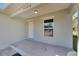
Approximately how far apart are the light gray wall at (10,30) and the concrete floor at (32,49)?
7.0 inches

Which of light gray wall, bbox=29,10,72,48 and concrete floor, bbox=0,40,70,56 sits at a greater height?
light gray wall, bbox=29,10,72,48

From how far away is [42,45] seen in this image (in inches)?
135

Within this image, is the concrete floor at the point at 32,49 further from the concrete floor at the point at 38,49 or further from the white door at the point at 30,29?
the white door at the point at 30,29

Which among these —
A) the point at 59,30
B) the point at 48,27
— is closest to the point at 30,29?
the point at 48,27

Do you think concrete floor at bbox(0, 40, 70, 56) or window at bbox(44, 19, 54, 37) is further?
window at bbox(44, 19, 54, 37)

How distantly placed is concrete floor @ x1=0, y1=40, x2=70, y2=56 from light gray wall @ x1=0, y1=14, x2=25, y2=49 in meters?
0.18

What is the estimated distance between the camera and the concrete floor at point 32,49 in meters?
3.10

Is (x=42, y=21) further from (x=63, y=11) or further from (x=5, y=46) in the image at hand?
(x=5, y=46)

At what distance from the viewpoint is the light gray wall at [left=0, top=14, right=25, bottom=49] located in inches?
131

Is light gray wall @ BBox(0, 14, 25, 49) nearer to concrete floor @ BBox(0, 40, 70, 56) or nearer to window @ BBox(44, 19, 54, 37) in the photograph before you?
concrete floor @ BBox(0, 40, 70, 56)

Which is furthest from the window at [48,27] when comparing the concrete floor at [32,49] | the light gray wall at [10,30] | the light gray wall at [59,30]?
the light gray wall at [10,30]

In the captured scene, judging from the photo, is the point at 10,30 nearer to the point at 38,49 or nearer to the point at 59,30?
the point at 38,49

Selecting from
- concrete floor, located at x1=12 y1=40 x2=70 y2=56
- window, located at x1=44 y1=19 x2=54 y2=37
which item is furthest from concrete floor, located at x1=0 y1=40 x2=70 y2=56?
window, located at x1=44 y1=19 x2=54 y2=37

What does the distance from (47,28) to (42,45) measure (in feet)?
2.02
